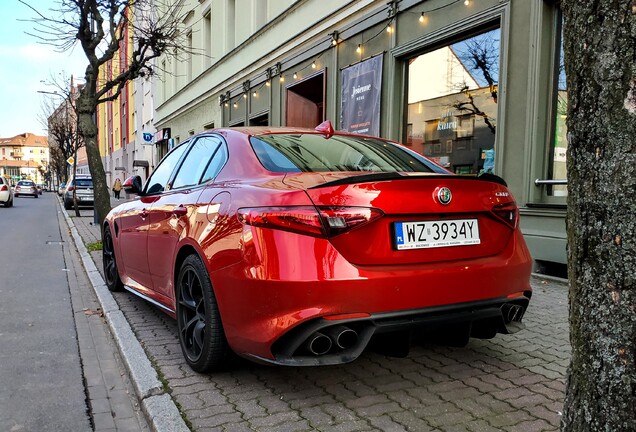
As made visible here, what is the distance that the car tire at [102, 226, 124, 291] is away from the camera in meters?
5.78

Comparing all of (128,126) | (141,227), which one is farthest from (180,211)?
(128,126)

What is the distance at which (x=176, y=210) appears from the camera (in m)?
3.59

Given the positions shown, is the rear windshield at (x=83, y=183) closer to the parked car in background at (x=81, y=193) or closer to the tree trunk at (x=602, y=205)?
the parked car in background at (x=81, y=193)

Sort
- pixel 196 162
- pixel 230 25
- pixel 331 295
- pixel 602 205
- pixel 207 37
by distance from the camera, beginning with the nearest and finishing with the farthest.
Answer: pixel 602 205, pixel 331 295, pixel 196 162, pixel 230 25, pixel 207 37

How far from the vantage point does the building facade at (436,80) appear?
630 cm

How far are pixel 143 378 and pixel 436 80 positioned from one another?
23.0 feet

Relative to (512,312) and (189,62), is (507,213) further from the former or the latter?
(189,62)

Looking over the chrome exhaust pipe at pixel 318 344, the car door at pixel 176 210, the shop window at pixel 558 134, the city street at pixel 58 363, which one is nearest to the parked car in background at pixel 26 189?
the city street at pixel 58 363

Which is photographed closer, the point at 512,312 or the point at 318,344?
the point at 318,344

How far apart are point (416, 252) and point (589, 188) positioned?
3.61 feet

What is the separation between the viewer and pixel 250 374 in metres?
3.27

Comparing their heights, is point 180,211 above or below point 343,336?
above

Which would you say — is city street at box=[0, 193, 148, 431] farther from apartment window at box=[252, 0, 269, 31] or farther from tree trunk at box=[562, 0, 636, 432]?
apartment window at box=[252, 0, 269, 31]

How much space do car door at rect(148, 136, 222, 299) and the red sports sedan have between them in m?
0.07
